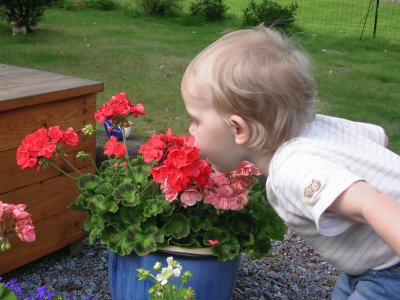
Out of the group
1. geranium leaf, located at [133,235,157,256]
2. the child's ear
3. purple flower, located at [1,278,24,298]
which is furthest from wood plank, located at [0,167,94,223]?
the child's ear

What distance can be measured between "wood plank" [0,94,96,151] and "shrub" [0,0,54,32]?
20.5ft

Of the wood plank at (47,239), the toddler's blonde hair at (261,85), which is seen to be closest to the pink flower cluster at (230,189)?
the toddler's blonde hair at (261,85)

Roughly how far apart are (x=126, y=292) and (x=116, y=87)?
3831 mm

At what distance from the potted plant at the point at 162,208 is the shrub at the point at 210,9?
9.61 m

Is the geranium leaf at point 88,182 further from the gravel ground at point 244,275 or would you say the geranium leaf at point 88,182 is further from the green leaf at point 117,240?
the gravel ground at point 244,275

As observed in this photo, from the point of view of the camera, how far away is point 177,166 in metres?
1.96

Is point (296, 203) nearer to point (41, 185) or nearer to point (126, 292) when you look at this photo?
point (126, 292)

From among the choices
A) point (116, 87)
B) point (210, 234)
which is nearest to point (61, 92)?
point (210, 234)

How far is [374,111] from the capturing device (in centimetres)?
549

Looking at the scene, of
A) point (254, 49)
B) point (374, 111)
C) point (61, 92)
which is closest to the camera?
point (254, 49)

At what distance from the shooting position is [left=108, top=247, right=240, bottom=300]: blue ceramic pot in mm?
2176

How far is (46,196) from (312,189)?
5.43 feet

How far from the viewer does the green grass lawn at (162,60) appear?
5.45m

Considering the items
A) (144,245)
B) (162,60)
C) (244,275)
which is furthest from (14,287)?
(162,60)
